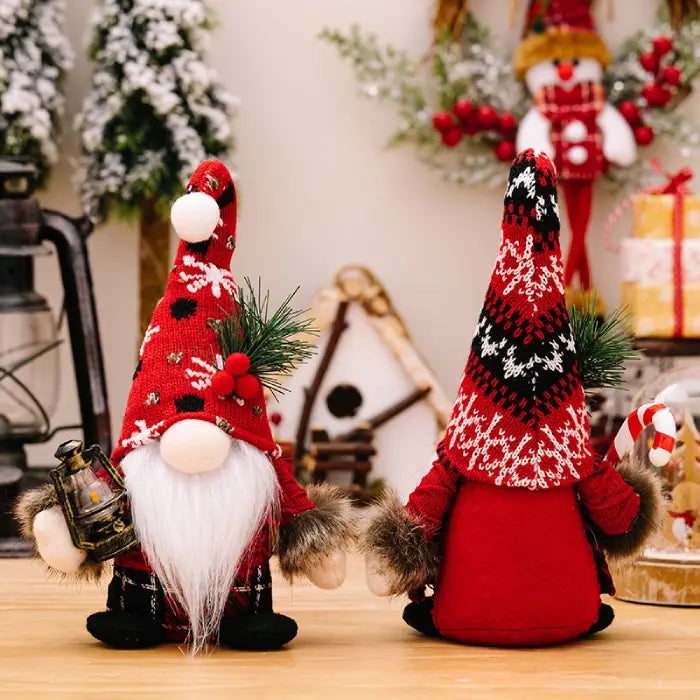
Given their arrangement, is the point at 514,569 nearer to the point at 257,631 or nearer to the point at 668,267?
the point at 257,631

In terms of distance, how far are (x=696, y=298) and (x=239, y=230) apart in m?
0.67

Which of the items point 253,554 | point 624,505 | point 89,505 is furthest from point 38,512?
point 624,505

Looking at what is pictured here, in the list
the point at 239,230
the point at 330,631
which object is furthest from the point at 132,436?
the point at 239,230

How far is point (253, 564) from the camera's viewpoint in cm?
79

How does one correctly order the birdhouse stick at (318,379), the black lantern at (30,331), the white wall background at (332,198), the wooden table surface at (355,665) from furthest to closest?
1. the white wall background at (332,198)
2. the birdhouse stick at (318,379)
3. the black lantern at (30,331)
4. the wooden table surface at (355,665)

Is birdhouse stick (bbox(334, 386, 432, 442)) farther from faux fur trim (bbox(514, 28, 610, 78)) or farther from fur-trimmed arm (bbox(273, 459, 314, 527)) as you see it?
fur-trimmed arm (bbox(273, 459, 314, 527))

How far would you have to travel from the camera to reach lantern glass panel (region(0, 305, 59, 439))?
1234mm

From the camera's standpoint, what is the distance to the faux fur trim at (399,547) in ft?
2.55

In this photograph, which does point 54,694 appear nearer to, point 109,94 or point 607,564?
point 607,564

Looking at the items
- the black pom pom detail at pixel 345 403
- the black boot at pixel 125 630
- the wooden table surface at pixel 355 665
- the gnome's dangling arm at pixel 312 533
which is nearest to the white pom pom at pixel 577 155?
the black pom pom detail at pixel 345 403

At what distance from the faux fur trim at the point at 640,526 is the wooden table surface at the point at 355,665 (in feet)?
0.22

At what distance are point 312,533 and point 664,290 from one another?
618 mm

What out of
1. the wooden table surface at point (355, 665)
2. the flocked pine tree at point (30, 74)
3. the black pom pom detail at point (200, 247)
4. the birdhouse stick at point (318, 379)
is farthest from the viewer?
the birdhouse stick at point (318, 379)

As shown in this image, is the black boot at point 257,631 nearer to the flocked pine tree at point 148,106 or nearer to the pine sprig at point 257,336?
the pine sprig at point 257,336
